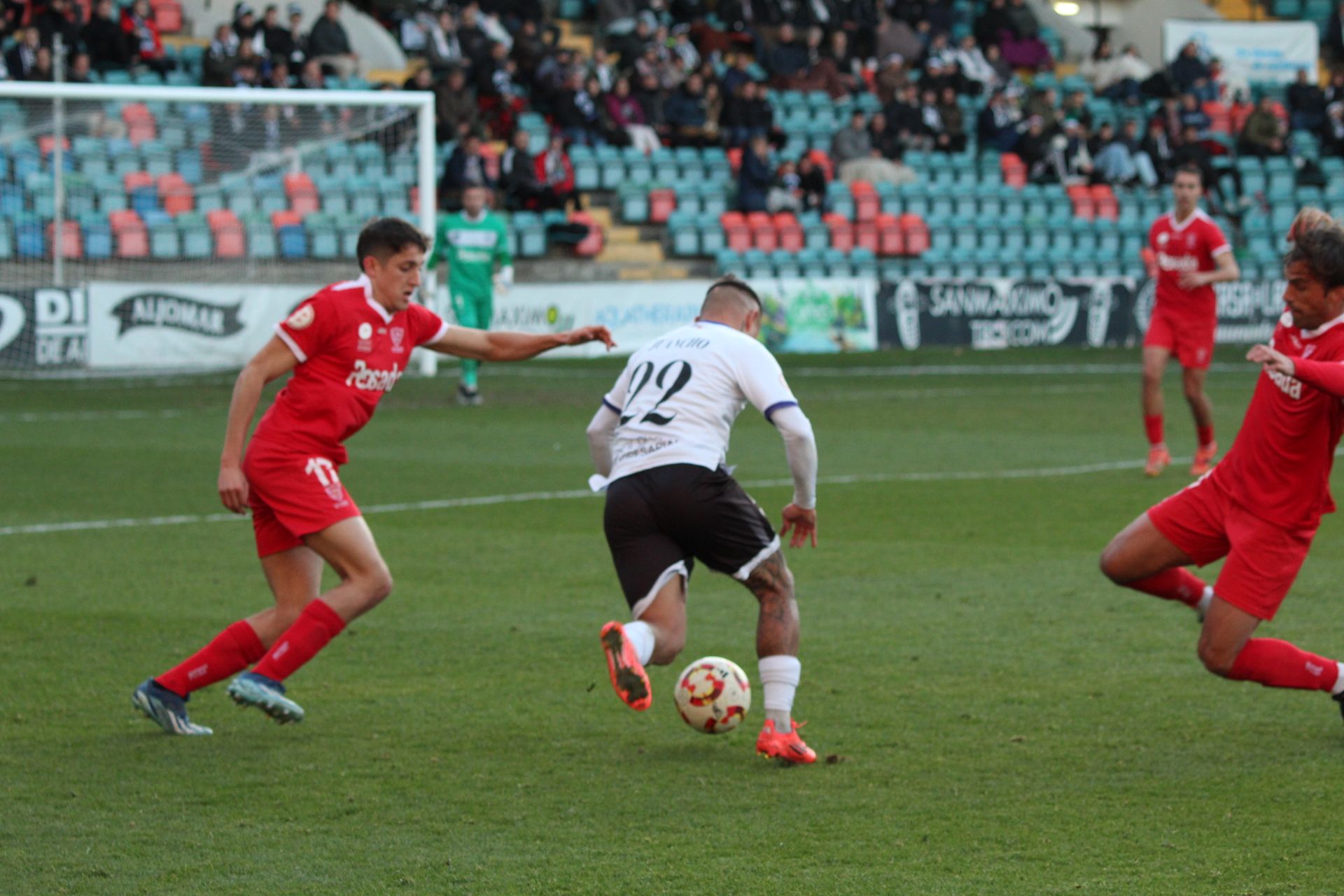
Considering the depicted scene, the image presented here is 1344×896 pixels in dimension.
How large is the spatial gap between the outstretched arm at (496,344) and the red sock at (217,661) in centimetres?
121

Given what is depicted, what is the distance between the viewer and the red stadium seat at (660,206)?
89.0ft

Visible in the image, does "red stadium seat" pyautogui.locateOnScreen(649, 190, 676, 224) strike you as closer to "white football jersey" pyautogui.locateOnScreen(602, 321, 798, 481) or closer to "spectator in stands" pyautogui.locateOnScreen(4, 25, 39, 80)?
"spectator in stands" pyautogui.locateOnScreen(4, 25, 39, 80)

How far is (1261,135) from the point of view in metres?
33.1

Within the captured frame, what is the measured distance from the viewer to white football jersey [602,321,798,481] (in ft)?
18.2

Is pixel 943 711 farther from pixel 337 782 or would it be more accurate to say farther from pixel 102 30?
pixel 102 30

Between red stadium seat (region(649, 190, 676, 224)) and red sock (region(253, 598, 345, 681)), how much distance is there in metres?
21.6

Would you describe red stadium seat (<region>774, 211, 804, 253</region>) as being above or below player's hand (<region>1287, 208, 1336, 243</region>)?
below

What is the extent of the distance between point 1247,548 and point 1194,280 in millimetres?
6775

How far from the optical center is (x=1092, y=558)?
9.25 meters

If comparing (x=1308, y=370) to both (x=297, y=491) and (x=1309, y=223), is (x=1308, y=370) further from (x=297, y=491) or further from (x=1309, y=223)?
(x=297, y=491)

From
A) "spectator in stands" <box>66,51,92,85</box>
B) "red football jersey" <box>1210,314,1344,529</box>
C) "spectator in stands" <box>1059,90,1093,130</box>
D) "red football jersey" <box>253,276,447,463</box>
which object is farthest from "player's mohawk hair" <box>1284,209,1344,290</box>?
"spectator in stands" <box>1059,90,1093,130</box>

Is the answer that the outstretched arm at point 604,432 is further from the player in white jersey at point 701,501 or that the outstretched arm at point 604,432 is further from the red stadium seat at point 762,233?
the red stadium seat at point 762,233

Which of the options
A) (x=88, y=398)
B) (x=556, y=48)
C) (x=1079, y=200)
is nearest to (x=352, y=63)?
(x=556, y=48)

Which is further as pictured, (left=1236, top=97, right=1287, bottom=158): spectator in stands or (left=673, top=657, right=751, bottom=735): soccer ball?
(left=1236, top=97, right=1287, bottom=158): spectator in stands
